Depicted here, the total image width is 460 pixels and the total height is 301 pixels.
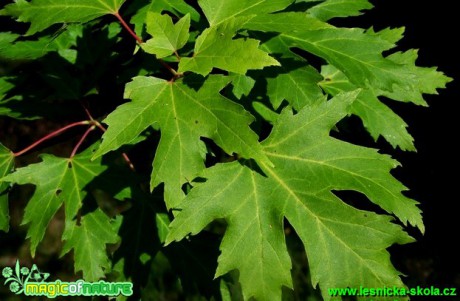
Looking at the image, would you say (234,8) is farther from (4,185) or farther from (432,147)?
(432,147)

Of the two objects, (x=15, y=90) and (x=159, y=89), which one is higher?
(x=159, y=89)

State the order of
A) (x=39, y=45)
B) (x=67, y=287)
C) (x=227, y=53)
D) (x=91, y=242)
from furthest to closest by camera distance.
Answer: (x=67, y=287), (x=39, y=45), (x=91, y=242), (x=227, y=53)

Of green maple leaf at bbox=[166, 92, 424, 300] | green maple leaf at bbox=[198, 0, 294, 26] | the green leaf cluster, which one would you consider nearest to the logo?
the green leaf cluster

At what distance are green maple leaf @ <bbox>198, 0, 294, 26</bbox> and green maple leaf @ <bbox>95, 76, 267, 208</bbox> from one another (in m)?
0.21

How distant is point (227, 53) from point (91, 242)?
2.31ft

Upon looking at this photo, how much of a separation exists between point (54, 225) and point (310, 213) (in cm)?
288

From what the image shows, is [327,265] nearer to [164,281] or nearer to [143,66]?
[143,66]

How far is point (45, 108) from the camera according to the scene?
5.36 feet

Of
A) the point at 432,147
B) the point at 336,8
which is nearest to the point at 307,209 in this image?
the point at 336,8

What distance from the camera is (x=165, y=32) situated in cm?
124

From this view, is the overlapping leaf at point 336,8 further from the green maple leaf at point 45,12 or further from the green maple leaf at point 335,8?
the green maple leaf at point 45,12

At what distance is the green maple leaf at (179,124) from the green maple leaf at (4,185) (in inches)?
21.9

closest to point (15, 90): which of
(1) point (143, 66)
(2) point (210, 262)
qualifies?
(1) point (143, 66)

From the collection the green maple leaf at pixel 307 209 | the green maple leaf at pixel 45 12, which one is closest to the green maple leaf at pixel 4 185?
the green maple leaf at pixel 45 12
